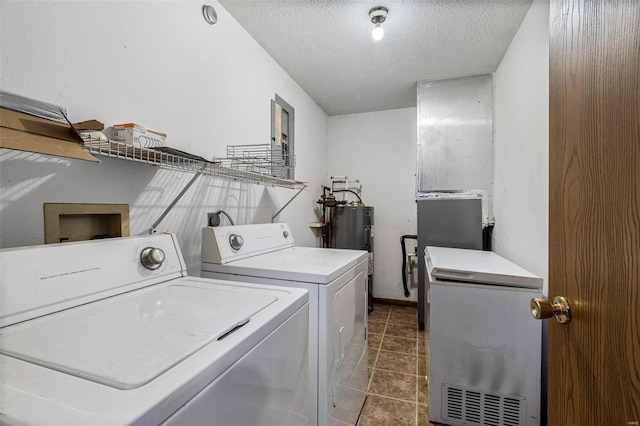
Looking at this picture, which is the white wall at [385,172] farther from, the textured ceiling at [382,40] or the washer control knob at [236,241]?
the washer control knob at [236,241]

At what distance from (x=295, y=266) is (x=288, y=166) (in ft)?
2.97

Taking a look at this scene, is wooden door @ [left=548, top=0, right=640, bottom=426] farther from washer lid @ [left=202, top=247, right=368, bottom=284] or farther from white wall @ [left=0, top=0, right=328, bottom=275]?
white wall @ [left=0, top=0, right=328, bottom=275]

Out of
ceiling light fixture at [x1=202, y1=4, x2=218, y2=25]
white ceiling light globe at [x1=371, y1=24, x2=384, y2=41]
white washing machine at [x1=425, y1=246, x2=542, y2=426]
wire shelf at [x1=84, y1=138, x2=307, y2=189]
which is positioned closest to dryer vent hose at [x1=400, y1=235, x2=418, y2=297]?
white washing machine at [x1=425, y1=246, x2=542, y2=426]

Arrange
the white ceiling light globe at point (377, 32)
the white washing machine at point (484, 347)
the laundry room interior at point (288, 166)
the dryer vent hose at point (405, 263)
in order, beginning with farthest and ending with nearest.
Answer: the dryer vent hose at point (405, 263), the white ceiling light globe at point (377, 32), the white washing machine at point (484, 347), the laundry room interior at point (288, 166)

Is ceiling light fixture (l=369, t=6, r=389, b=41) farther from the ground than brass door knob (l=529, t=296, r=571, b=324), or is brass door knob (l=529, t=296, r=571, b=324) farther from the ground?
ceiling light fixture (l=369, t=6, r=389, b=41)

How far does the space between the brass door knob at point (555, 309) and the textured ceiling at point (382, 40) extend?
1891 mm

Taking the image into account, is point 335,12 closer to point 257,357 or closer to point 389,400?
point 257,357

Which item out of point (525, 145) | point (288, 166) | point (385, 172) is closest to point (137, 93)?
point (288, 166)

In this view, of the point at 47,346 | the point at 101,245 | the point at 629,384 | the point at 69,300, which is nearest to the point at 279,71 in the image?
the point at 101,245

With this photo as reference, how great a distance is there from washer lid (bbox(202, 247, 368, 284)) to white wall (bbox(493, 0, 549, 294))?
1187 millimetres

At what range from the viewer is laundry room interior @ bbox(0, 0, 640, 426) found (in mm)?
890

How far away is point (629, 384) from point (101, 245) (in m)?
1.39

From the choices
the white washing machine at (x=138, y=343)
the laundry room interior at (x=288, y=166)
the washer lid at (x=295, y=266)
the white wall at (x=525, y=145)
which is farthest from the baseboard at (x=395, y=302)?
the white washing machine at (x=138, y=343)

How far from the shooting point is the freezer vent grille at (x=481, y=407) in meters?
1.54
